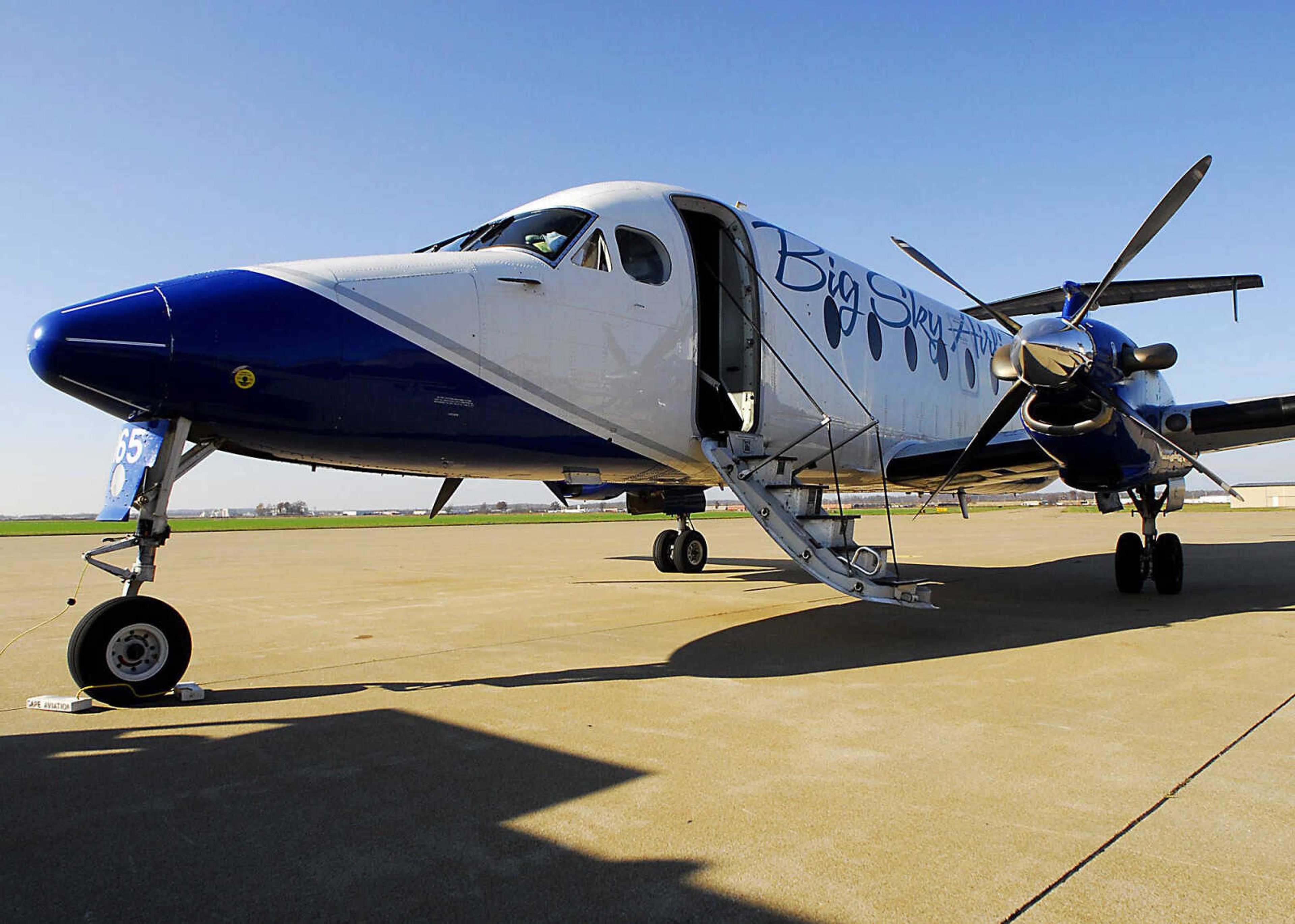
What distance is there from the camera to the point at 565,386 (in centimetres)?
655

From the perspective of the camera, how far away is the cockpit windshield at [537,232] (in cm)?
669

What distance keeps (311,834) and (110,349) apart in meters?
3.16

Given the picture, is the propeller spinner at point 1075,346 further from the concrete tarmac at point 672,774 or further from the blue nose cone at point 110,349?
the blue nose cone at point 110,349

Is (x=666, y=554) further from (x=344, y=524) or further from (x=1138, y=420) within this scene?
(x=344, y=524)

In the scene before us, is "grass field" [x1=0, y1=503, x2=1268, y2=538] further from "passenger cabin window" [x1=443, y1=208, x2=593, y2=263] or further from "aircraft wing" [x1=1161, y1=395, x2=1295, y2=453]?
"passenger cabin window" [x1=443, y1=208, x2=593, y2=263]

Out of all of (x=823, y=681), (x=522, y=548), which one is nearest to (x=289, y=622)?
(x=823, y=681)

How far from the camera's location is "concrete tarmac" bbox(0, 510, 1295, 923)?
96.5 inches

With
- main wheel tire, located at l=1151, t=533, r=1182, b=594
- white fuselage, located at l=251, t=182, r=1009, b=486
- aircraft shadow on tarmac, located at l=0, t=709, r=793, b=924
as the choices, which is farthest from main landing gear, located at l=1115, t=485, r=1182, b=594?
aircraft shadow on tarmac, located at l=0, t=709, r=793, b=924

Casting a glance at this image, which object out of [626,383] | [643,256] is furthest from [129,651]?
[643,256]

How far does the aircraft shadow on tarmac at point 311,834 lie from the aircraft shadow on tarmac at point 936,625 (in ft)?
4.18

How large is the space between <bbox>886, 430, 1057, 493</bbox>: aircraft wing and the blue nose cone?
7800 millimetres

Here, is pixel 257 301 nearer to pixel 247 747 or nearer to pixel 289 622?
pixel 247 747

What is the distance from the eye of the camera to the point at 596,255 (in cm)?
690

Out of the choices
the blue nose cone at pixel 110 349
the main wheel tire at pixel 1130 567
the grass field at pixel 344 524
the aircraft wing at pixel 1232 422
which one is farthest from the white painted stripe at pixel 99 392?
the grass field at pixel 344 524
